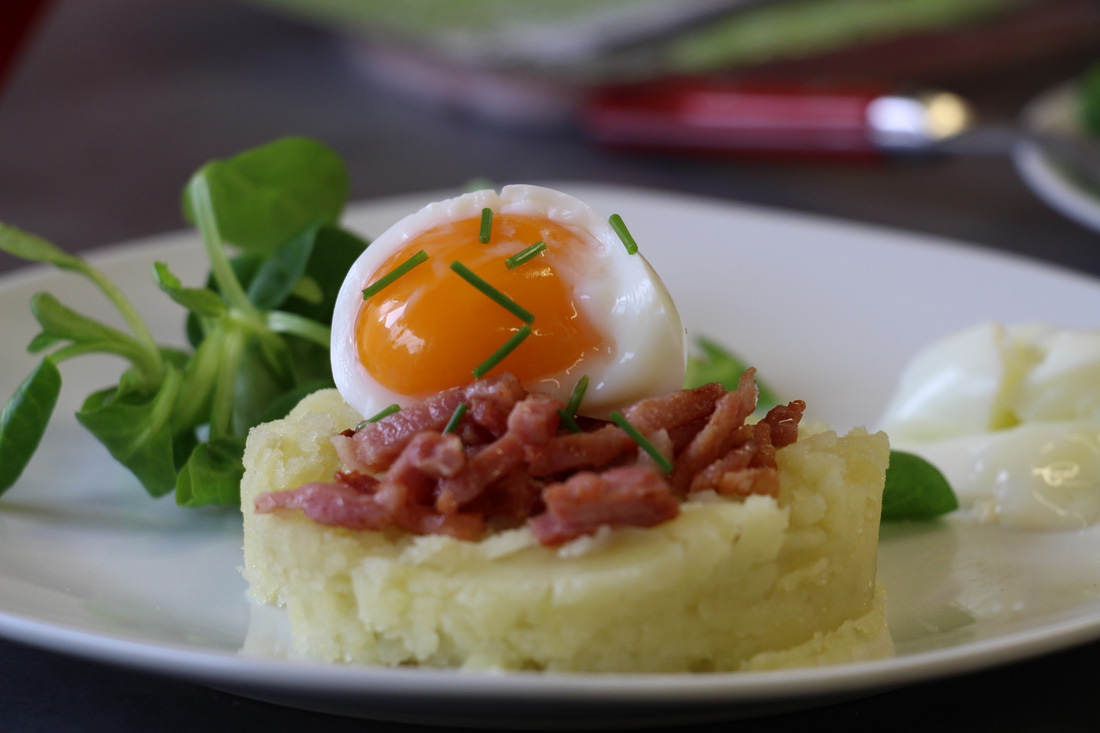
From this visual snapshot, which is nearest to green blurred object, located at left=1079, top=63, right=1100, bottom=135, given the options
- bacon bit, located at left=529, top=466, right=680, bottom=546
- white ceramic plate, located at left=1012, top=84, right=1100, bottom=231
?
white ceramic plate, located at left=1012, top=84, right=1100, bottom=231

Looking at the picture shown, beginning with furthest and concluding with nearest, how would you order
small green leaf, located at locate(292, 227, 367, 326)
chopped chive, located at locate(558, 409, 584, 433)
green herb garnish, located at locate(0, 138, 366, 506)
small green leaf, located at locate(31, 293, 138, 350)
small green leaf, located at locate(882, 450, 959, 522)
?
small green leaf, located at locate(292, 227, 367, 326), small green leaf, located at locate(31, 293, 138, 350), green herb garnish, located at locate(0, 138, 366, 506), small green leaf, located at locate(882, 450, 959, 522), chopped chive, located at locate(558, 409, 584, 433)

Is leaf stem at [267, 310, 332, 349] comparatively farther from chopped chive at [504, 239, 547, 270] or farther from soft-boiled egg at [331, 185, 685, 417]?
chopped chive at [504, 239, 547, 270]

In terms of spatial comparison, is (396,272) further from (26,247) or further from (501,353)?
(26,247)

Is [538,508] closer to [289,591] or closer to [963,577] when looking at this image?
[289,591]

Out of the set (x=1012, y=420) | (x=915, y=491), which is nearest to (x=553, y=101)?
(x=1012, y=420)

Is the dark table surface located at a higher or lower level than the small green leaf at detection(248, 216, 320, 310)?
higher
